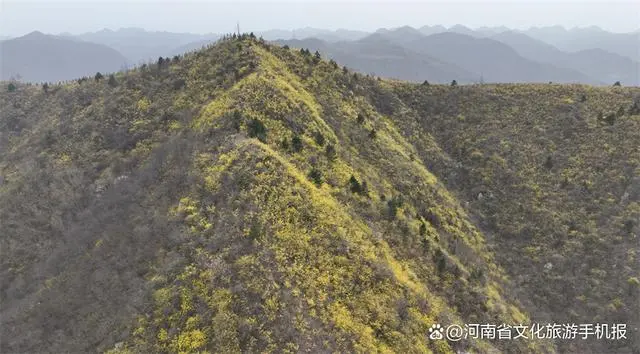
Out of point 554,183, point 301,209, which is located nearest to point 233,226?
point 301,209

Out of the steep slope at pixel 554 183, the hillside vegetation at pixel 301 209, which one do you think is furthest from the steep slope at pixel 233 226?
the steep slope at pixel 554 183

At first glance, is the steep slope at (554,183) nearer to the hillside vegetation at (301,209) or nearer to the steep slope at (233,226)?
the hillside vegetation at (301,209)

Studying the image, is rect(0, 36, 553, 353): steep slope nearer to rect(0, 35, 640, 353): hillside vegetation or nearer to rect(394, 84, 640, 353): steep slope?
rect(0, 35, 640, 353): hillside vegetation

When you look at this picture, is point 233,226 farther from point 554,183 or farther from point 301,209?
point 554,183

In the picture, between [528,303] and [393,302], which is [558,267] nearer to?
[528,303]

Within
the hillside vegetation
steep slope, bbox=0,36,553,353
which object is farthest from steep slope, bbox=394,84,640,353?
steep slope, bbox=0,36,553,353

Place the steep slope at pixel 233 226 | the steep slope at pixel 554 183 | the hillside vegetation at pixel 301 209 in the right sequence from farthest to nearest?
the steep slope at pixel 554 183, the hillside vegetation at pixel 301 209, the steep slope at pixel 233 226
